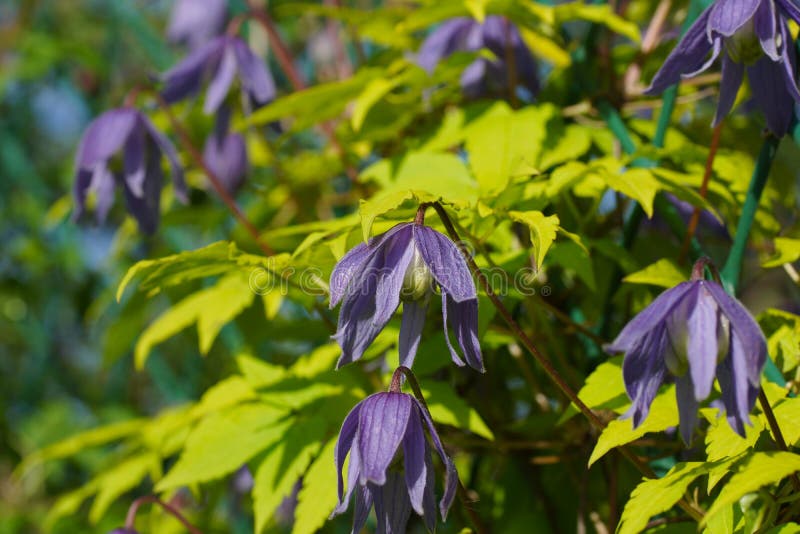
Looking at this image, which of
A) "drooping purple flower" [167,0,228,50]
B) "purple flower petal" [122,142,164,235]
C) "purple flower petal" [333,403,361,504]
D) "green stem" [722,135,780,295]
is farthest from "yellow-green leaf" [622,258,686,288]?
"drooping purple flower" [167,0,228,50]

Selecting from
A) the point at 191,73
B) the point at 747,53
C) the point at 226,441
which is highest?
the point at 747,53

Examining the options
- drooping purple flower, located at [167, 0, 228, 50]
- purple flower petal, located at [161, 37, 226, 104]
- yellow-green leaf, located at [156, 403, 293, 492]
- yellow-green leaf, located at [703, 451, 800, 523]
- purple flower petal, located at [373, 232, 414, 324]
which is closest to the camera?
yellow-green leaf, located at [703, 451, 800, 523]

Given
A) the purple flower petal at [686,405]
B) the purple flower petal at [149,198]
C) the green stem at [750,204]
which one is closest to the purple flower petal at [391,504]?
the purple flower petal at [686,405]

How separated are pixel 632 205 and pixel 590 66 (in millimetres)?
261

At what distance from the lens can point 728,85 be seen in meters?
0.72

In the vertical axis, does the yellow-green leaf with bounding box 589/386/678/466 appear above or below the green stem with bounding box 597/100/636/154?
below

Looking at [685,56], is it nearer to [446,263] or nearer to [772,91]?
[772,91]

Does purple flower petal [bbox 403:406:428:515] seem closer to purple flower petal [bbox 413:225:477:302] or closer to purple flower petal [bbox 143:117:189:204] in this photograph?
purple flower petal [bbox 413:225:477:302]

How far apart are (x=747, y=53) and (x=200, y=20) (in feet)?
3.65

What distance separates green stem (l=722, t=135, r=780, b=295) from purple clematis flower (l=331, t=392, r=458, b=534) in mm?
356

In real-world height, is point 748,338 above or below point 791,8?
below

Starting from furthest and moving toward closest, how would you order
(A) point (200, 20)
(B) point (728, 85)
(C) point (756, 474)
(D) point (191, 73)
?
(A) point (200, 20) → (D) point (191, 73) → (B) point (728, 85) → (C) point (756, 474)

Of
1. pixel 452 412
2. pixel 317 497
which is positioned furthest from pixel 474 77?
pixel 317 497

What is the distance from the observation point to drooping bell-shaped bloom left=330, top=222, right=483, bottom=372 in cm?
58
